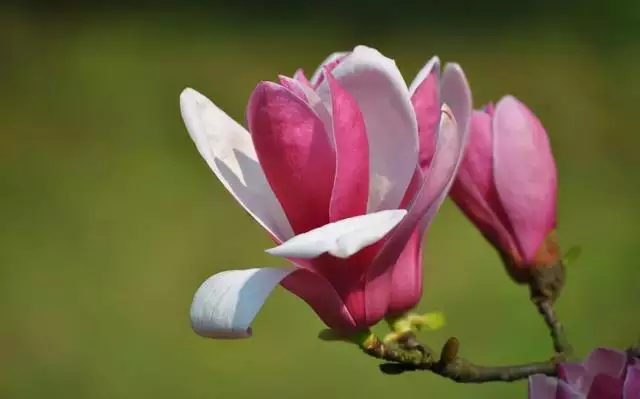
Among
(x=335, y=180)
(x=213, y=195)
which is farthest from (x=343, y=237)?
(x=213, y=195)

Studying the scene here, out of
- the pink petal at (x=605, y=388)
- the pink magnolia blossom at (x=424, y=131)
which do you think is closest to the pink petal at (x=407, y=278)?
the pink magnolia blossom at (x=424, y=131)

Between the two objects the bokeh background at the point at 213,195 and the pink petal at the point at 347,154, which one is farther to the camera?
the bokeh background at the point at 213,195

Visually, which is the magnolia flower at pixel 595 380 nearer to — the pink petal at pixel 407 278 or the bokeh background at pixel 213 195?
the pink petal at pixel 407 278

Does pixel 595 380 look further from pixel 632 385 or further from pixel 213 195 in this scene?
pixel 213 195

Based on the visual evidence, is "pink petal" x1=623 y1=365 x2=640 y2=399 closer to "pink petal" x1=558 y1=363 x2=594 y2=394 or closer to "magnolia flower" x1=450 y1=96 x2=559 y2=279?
"pink petal" x1=558 y1=363 x2=594 y2=394

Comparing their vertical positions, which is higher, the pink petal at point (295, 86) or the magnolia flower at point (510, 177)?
the pink petal at point (295, 86)
